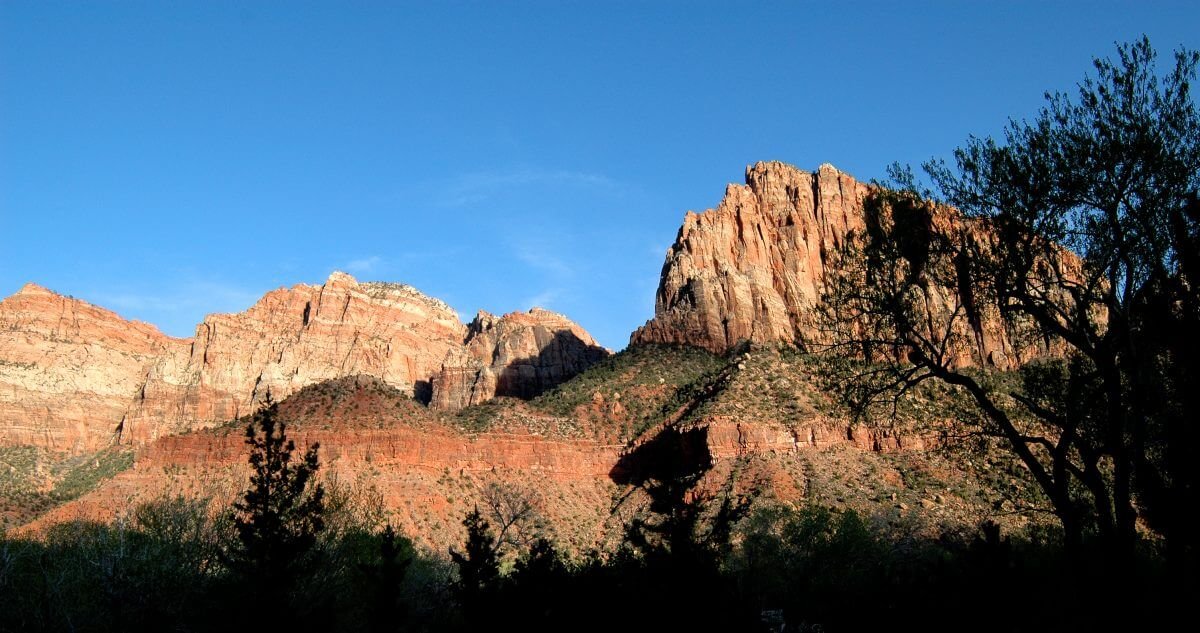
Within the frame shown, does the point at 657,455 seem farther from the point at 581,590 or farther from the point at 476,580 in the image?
the point at 581,590

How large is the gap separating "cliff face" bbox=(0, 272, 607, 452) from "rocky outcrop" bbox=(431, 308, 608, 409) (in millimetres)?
281

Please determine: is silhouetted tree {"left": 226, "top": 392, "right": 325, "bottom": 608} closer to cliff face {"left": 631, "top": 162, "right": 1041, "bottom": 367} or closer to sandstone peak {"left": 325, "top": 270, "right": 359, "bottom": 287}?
cliff face {"left": 631, "top": 162, "right": 1041, "bottom": 367}

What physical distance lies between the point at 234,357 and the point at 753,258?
3619 inches

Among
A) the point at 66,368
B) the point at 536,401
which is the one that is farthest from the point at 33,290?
the point at 536,401

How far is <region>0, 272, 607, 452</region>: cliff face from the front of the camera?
437 feet

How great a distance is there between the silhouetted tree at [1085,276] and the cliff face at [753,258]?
2555 inches

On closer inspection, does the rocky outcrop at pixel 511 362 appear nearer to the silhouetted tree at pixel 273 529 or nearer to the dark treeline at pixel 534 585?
the dark treeline at pixel 534 585

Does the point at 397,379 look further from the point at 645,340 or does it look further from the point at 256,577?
the point at 256,577

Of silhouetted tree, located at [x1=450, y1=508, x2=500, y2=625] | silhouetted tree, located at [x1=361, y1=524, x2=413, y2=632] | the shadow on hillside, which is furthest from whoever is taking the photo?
the shadow on hillside

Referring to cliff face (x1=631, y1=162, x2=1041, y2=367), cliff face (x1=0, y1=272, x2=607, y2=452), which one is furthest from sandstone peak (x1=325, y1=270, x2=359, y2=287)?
cliff face (x1=631, y1=162, x2=1041, y2=367)

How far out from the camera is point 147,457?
69.8m

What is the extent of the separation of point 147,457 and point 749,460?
149 feet

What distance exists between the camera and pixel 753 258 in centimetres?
9919

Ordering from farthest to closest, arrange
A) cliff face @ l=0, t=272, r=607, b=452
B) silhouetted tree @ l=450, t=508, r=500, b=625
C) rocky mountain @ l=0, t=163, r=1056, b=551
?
cliff face @ l=0, t=272, r=607, b=452 → rocky mountain @ l=0, t=163, r=1056, b=551 → silhouetted tree @ l=450, t=508, r=500, b=625
